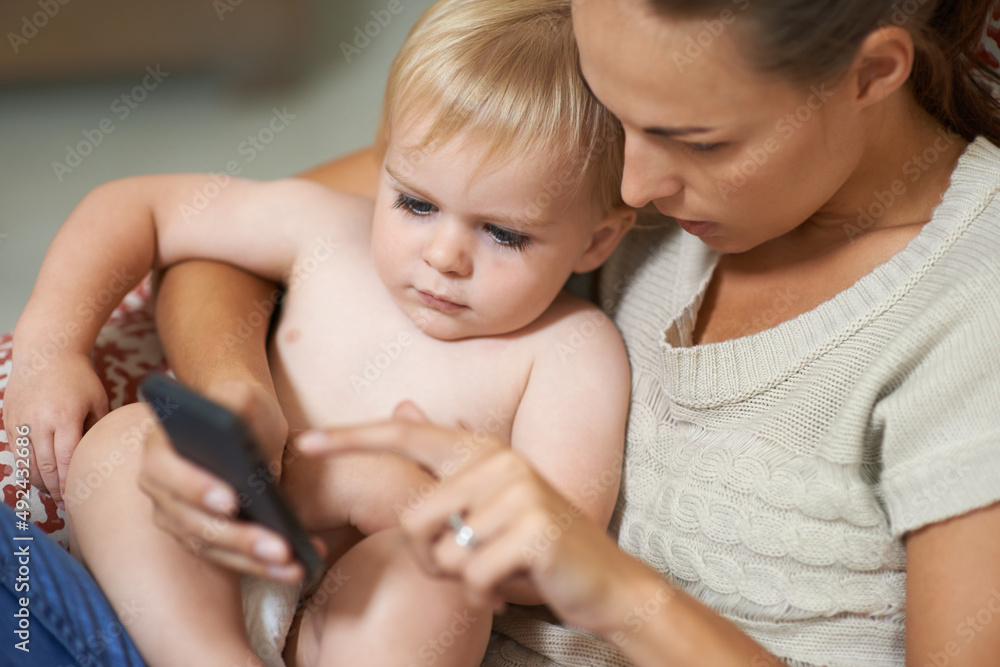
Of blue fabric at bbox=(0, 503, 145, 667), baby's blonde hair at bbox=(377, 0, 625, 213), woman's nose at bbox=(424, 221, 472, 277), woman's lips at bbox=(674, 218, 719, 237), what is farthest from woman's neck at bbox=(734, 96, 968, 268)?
blue fabric at bbox=(0, 503, 145, 667)

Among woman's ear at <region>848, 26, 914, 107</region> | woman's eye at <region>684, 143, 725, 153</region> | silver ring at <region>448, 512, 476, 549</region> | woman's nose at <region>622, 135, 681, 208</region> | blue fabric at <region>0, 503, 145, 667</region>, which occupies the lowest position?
blue fabric at <region>0, 503, 145, 667</region>

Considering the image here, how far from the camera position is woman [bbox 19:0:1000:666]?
0.61 m

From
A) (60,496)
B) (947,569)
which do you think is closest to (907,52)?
(947,569)

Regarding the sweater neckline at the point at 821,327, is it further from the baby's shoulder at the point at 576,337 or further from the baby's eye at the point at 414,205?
the baby's eye at the point at 414,205

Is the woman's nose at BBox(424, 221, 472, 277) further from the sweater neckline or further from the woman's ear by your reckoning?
the woman's ear

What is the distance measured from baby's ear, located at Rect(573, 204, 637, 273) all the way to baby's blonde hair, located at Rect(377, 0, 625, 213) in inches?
1.6

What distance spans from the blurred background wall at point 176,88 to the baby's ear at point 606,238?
139 cm

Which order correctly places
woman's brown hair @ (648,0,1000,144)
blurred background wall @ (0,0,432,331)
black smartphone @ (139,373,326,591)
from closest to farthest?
black smartphone @ (139,373,326,591) < woman's brown hair @ (648,0,1000,144) < blurred background wall @ (0,0,432,331)

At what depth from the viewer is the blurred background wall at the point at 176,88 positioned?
82.7 inches

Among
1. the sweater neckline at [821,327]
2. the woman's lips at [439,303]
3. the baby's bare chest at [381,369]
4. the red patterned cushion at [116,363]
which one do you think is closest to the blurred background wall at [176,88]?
the red patterned cushion at [116,363]

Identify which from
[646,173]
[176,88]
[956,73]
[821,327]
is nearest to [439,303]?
[646,173]

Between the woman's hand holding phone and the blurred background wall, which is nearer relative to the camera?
the woman's hand holding phone

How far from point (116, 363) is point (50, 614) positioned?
38 cm

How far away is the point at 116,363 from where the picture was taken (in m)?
1.01
